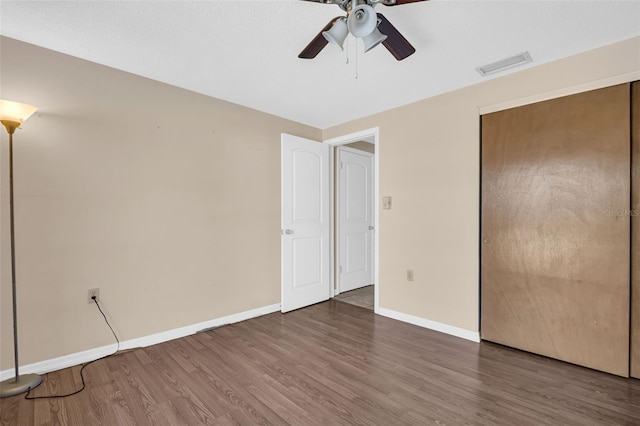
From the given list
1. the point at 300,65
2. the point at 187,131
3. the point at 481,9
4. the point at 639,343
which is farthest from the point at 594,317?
the point at 187,131

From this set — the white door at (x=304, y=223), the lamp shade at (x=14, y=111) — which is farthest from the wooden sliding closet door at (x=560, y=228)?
the lamp shade at (x=14, y=111)

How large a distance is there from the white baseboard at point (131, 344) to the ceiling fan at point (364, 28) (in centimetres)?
268

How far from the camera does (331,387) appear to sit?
6.46 feet

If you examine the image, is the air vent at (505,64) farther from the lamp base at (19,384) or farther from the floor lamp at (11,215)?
the lamp base at (19,384)

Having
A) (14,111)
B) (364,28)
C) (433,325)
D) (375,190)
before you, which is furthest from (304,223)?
(14,111)

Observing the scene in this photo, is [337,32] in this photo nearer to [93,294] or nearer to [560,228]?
[560,228]

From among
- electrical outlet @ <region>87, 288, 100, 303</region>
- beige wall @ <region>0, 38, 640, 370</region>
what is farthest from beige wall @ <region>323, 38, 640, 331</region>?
electrical outlet @ <region>87, 288, 100, 303</region>

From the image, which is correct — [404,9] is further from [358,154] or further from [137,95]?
[358,154]

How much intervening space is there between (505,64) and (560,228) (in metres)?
1.39

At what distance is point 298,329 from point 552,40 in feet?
10.4

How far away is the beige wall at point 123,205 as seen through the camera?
6.89 ft

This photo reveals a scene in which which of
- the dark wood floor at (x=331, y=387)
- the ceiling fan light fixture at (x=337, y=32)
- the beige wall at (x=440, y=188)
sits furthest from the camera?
the beige wall at (x=440, y=188)

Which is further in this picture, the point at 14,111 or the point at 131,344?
the point at 131,344

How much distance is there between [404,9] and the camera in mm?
1737
